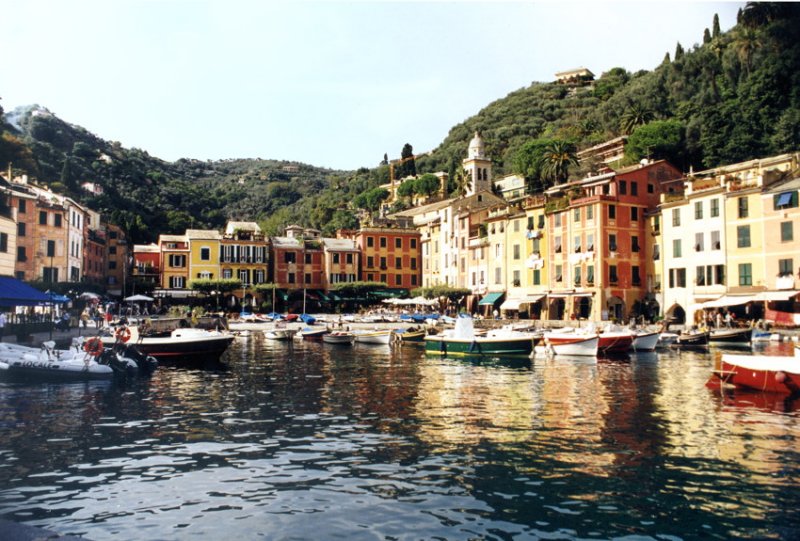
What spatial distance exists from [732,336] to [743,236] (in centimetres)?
1041

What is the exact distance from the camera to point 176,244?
8075cm

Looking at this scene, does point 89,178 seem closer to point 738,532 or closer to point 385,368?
point 385,368

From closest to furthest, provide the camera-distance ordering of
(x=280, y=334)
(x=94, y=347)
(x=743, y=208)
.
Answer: (x=94, y=347) → (x=743, y=208) → (x=280, y=334)

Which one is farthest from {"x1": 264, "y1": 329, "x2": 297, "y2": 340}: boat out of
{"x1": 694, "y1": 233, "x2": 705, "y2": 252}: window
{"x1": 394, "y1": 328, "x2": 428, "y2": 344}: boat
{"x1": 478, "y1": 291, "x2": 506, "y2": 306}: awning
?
{"x1": 694, "y1": 233, "x2": 705, "y2": 252}: window

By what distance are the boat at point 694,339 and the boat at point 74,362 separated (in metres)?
33.8

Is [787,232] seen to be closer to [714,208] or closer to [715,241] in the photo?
[715,241]

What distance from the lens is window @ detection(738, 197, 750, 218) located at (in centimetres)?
4988

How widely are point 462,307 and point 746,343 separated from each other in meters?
39.3

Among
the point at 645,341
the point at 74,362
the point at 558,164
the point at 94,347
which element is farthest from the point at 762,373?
the point at 558,164

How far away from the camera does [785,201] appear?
46344 millimetres

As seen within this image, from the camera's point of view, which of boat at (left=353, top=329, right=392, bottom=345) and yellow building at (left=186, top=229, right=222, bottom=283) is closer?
boat at (left=353, top=329, right=392, bottom=345)

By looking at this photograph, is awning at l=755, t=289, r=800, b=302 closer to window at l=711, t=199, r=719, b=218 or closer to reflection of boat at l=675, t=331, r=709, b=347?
reflection of boat at l=675, t=331, r=709, b=347

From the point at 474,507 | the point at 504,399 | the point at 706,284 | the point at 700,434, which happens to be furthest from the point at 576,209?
the point at 474,507

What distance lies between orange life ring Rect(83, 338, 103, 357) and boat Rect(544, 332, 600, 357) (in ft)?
81.0
